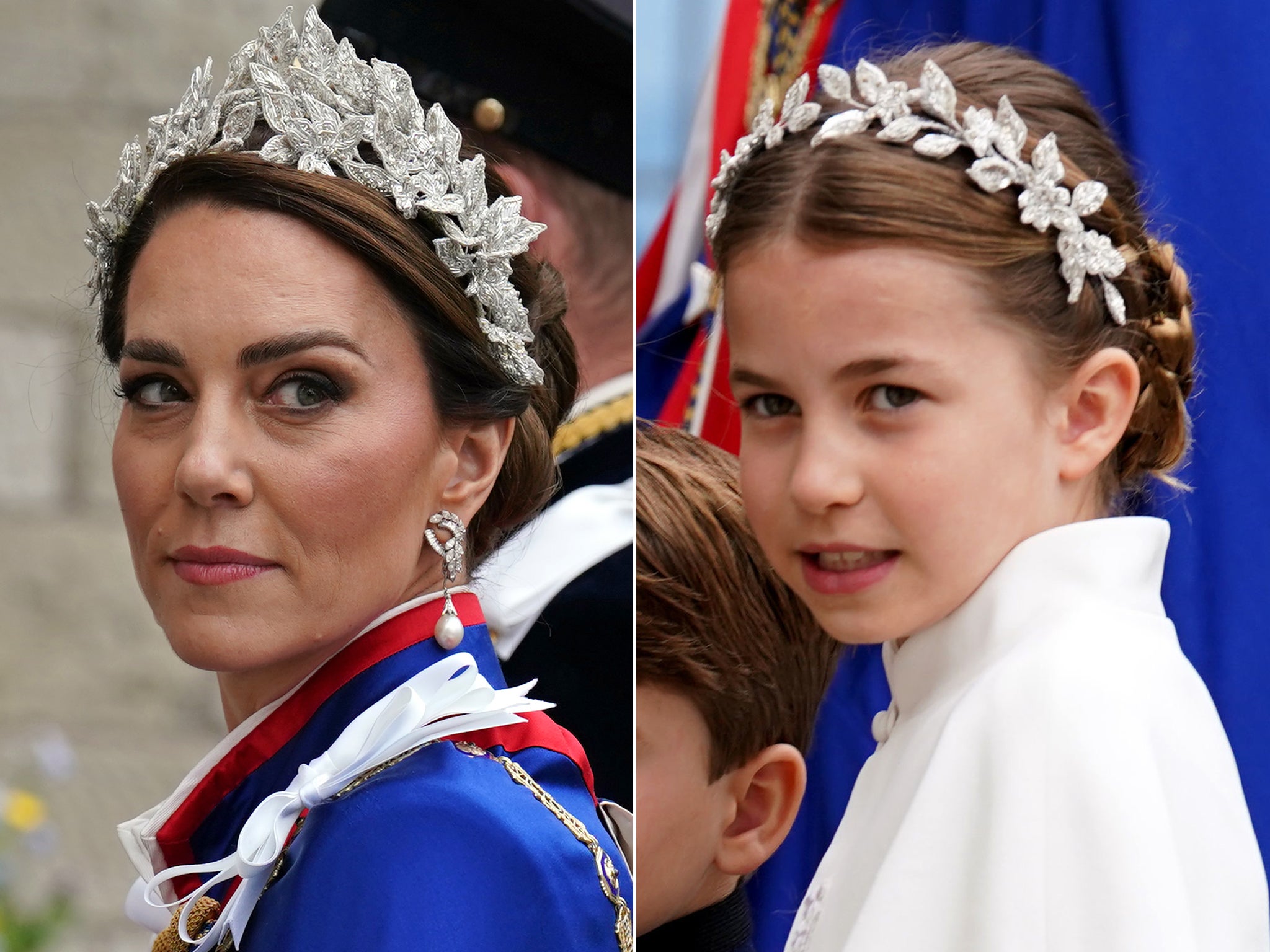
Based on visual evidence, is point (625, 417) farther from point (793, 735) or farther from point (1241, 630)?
point (1241, 630)

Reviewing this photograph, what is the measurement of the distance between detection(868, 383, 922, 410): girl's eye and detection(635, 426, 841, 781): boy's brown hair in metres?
0.24

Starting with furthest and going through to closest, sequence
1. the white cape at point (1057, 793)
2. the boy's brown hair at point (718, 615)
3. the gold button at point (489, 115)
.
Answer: the boy's brown hair at point (718, 615), the gold button at point (489, 115), the white cape at point (1057, 793)

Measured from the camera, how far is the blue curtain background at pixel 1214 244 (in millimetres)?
1193

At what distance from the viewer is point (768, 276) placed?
1.09 meters

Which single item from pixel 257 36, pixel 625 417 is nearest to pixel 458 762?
pixel 625 417

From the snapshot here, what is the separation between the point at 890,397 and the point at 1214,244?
0.36 metres

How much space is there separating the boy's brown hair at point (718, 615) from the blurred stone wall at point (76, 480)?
1.23 feet

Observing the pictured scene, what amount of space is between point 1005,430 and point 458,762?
1.48 feet

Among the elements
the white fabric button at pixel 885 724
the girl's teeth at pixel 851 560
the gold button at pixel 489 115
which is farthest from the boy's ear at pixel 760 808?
the gold button at pixel 489 115

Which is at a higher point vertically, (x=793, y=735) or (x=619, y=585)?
(x=619, y=585)

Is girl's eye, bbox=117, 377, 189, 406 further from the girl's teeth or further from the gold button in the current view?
the girl's teeth

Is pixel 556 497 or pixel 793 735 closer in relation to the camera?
pixel 556 497

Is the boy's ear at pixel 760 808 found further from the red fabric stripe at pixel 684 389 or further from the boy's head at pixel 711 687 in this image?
the red fabric stripe at pixel 684 389

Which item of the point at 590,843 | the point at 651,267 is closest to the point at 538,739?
the point at 590,843
